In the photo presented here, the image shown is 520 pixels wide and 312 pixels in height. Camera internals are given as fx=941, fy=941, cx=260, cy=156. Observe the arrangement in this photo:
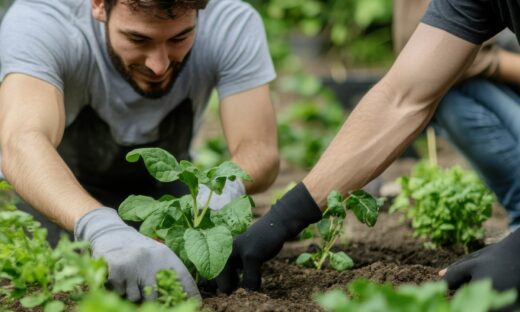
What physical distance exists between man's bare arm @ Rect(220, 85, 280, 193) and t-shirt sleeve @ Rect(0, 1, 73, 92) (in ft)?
2.10

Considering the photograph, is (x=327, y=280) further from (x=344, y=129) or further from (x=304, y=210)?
(x=344, y=129)

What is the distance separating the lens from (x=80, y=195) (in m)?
2.64

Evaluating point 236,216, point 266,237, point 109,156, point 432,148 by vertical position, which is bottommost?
point 432,148

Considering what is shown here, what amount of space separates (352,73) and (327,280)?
19.7 feet

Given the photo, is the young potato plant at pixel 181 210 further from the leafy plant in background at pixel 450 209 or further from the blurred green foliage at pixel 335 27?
the blurred green foliage at pixel 335 27

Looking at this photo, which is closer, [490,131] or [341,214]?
[341,214]

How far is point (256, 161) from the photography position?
3.39 m

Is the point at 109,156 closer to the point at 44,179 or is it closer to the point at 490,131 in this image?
the point at 44,179

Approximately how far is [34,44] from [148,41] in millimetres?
389

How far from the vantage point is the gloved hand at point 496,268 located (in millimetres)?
2217

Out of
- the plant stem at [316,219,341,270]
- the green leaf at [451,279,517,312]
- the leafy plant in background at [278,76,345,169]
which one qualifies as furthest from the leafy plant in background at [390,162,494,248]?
the leafy plant in background at [278,76,345,169]

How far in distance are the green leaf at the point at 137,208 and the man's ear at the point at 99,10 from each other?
38.7 inches

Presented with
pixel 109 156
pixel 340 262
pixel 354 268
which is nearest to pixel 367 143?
pixel 340 262

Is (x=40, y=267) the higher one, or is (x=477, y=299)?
(x=477, y=299)
